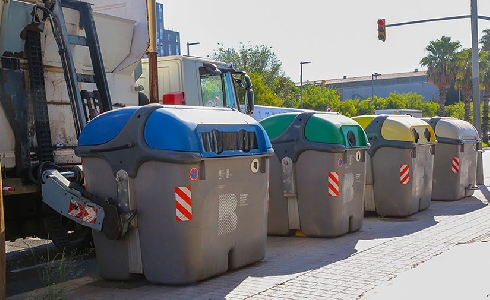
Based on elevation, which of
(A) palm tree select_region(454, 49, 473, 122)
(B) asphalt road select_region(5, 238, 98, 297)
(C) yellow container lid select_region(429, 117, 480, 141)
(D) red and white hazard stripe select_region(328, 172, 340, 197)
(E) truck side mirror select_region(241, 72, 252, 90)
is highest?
(A) palm tree select_region(454, 49, 473, 122)

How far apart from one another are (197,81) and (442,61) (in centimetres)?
4187

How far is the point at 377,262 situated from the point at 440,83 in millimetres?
44764

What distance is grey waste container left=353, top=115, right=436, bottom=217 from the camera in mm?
11617

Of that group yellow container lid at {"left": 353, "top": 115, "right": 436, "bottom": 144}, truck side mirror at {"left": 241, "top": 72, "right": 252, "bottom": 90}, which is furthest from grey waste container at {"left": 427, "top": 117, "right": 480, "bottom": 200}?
truck side mirror at {"left": 241, "top": 72, "right": 252, "bottom": 90}

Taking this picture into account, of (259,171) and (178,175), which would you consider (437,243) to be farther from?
(178,175)

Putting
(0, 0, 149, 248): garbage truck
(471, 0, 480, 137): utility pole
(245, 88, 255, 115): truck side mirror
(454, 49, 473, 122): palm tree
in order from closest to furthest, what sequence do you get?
(0, 0, 149, 248): garbage truck
(245, 88, 255, 115): truck side mirror
(471, 0, 480, 137): utility pole
(454, 49, 473, 122): palm tree

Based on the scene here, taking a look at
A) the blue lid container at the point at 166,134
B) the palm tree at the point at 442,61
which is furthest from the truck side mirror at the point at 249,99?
the palm tree at the point at 442,61

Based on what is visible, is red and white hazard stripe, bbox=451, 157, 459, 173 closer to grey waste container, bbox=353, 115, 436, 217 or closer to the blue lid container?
grey waste container, bbox=353, 115, 436, 217

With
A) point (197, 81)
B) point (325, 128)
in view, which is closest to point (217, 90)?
point (197, 81)

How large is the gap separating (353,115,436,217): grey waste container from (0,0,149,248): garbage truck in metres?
5.16

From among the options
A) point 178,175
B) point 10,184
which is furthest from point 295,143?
point 10,184

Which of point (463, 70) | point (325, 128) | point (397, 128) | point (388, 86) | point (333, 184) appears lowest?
point (333, 184)

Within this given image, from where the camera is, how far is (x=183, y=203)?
6.38 m

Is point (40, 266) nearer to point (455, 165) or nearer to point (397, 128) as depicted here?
point (397, 128)
